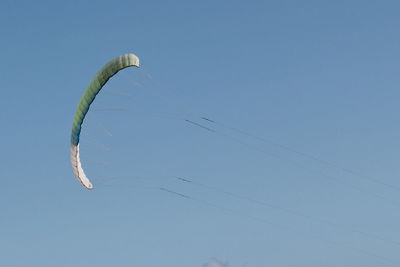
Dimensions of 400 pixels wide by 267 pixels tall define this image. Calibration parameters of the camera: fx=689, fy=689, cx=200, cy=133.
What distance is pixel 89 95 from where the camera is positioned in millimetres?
76188

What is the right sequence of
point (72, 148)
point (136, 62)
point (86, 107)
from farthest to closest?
point (72, 148) → point (86, 107) → point (136, 62)

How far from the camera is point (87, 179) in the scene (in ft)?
280

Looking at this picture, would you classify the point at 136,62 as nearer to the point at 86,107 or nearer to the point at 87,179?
the point at 86,107

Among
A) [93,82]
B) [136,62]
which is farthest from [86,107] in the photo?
[136,62]

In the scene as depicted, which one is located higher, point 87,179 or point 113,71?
point 113,71

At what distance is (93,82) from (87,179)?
15.2m

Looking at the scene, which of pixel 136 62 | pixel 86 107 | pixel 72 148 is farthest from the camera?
pixel 72 148

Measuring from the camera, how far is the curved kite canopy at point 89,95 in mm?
72938

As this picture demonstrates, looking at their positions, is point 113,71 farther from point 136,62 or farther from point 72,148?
point 72,148

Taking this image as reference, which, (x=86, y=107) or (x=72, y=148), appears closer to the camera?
(x=86, y=107)

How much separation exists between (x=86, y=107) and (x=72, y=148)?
8.09 metres

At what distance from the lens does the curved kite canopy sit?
7294 centimetres

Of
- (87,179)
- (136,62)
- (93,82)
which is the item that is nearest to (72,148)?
(87,179)

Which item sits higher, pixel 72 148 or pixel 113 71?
pixel 113 71
